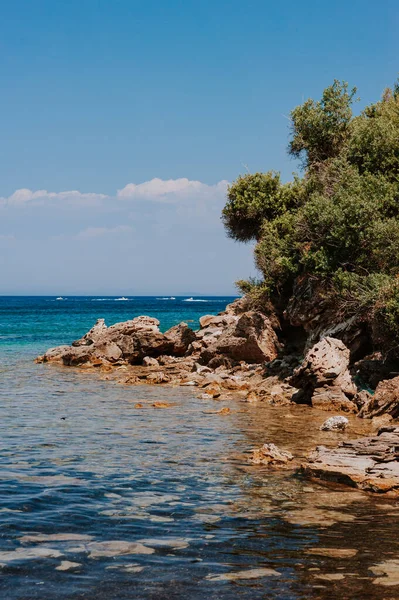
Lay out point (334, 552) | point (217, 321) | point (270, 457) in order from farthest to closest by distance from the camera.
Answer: point (217, 321) → point (270, 457) → point (334, 552)

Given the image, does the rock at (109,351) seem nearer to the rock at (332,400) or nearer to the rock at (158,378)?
the rock at (158,378)

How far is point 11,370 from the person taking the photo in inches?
1645

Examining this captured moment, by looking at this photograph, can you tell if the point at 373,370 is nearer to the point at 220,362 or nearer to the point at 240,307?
the point at 220,362

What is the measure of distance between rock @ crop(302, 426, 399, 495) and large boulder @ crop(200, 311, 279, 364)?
21.0 meters

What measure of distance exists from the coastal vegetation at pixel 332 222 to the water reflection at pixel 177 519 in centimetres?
920

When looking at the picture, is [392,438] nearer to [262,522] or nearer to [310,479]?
[310,479]

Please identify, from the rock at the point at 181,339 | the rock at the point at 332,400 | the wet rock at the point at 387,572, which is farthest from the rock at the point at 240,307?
the wet rock at the point at 387,572

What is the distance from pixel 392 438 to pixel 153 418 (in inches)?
397

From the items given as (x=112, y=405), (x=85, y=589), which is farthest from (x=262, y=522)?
(x=112, y=405)

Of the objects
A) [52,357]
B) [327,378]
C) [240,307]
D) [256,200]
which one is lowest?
[52,357]

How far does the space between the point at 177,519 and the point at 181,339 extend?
114 ft

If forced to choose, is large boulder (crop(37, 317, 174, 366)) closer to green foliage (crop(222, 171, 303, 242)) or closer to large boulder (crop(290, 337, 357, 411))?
green foliage (crop(222, 171, 303, 242))

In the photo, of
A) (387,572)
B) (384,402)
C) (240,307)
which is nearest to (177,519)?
(387,572)

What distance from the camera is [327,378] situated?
27406 mm
